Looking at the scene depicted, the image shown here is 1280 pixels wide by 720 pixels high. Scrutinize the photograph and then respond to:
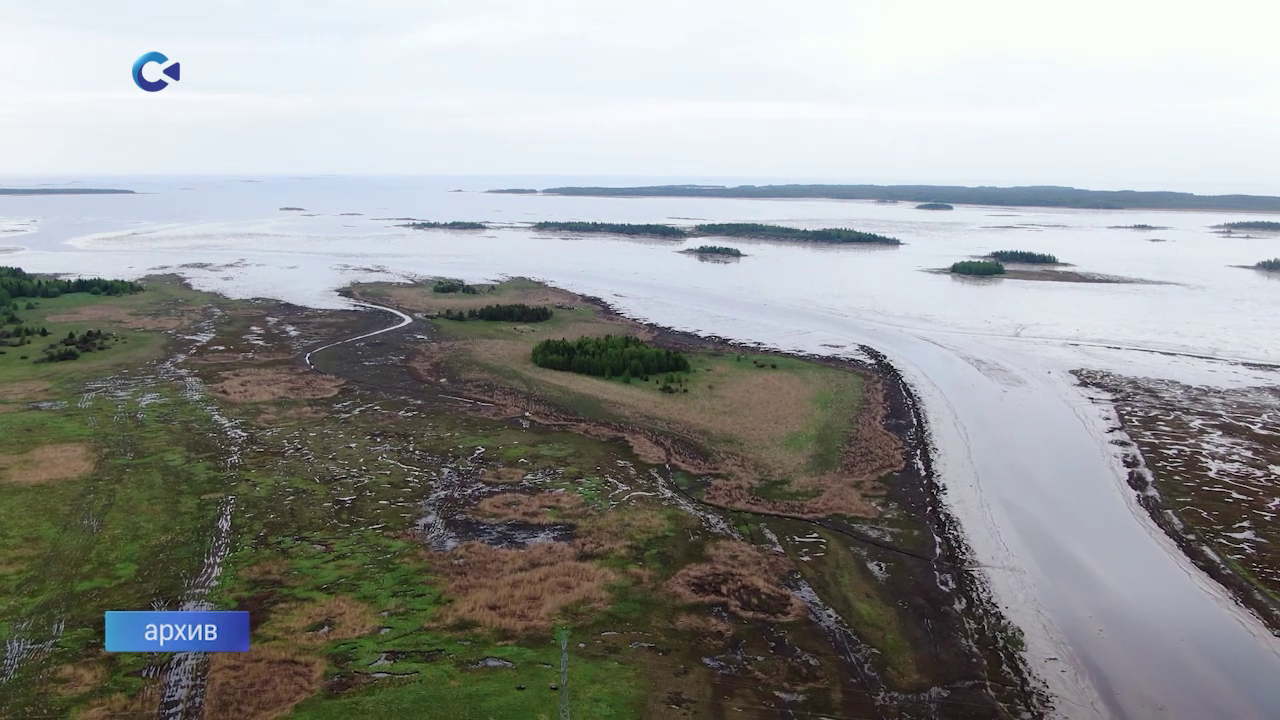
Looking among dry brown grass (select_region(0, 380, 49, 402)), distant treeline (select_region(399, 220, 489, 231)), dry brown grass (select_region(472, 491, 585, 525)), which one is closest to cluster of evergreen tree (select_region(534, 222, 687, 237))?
distant treeline (select_region(399, 220, 489, 231))

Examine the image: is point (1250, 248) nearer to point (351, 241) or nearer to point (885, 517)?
point (885, 517)

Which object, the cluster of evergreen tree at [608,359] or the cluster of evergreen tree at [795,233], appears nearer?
the cluster of evergreen tree at [608,359]

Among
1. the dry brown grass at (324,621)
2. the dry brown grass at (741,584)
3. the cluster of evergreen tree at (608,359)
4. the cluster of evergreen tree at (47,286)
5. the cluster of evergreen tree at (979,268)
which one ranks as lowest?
the dry brown grass at (741,584)

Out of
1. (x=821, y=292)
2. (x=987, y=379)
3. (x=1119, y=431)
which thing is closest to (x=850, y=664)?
(x=1119, y=431)

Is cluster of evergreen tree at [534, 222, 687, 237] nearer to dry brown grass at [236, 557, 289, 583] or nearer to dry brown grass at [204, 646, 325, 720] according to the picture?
dry brown grass at [236, 557, 289, 583]

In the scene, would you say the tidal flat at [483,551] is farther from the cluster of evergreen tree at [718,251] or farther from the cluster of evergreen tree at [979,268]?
the cluster of evergreen tree at [718,251]

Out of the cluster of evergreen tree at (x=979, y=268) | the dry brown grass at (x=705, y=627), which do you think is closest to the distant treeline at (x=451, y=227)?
the cluster of evergreen tree at (x=979, y=268)
